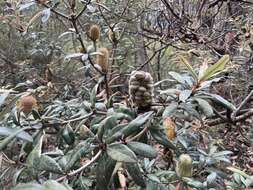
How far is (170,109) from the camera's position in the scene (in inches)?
26.0

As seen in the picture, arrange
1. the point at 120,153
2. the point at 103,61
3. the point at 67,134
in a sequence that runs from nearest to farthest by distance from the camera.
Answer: the point at 120,153 < the point at 67,134 < the point at 103,61

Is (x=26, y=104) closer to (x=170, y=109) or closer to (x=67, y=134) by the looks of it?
(x=67, y=134)

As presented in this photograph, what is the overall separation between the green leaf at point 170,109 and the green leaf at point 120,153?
5.0 inches

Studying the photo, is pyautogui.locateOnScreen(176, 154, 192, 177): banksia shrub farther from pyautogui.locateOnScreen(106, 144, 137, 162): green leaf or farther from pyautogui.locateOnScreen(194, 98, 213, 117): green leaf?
pyautogui.locateOnScreen(106, 144, 137, 162): green leaf

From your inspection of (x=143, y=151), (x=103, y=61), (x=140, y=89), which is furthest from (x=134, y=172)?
(x=103, y=61)

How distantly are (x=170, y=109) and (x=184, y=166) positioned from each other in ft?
0.65

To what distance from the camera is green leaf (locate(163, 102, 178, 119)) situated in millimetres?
648

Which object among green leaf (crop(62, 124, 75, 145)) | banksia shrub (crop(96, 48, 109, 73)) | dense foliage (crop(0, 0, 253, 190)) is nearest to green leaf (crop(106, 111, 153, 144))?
dense foliage (crop(0, 0, 253, 190))

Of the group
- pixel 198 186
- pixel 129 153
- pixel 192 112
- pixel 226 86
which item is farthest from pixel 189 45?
pixel 129 153

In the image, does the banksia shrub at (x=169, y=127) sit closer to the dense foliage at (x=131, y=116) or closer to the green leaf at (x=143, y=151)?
the dense foliage at (x=131, y=116)

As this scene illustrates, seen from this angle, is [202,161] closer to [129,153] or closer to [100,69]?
[100,69]

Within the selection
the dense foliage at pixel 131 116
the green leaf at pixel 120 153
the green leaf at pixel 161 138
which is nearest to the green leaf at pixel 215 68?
the dense foliage at pixel 131 116

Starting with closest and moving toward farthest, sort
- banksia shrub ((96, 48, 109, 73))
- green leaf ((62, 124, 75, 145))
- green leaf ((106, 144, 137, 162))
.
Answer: green leaf ((106, 144, 137, 162))
green leaf ((62, 124, 75, 145))
banksia shrub ((96, 48, 109, 73))

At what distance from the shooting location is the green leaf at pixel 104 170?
58 cm
